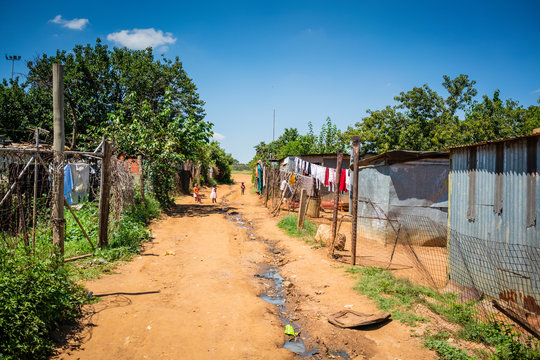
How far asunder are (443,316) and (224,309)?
3.52m

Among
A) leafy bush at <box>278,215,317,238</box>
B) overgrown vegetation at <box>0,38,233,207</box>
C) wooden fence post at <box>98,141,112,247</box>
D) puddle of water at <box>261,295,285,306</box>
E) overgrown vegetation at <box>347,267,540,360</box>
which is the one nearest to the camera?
overgrown vegetation at <box>347,267,540,360</box>

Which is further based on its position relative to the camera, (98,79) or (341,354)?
(98,79)

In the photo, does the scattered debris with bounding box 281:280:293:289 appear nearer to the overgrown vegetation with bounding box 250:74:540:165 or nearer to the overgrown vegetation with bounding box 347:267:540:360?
the overgrown vegetation with bounding box 347:267:540:360

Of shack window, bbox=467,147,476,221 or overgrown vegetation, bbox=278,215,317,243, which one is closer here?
shack window, bbox=467,147,476,221

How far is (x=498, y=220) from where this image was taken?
563cm

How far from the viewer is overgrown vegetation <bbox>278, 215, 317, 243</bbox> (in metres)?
10.7

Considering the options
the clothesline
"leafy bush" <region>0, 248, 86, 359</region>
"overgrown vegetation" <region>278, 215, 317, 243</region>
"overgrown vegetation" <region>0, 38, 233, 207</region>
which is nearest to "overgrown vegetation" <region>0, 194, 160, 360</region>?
"leafy bush" <region>0, 248, 86, 359</region>

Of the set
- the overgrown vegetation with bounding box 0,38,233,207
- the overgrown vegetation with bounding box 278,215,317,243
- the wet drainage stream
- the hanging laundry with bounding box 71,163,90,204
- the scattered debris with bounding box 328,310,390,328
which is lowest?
the wet drainage stream

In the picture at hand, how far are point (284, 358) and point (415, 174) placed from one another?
8.36m

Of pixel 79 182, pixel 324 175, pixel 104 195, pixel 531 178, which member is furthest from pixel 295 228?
pixel 531 178

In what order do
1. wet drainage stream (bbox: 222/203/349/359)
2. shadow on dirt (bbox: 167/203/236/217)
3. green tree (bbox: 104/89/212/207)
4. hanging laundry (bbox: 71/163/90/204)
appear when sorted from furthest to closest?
shadow on dirt (bbox: 167/203/236/217) → green tree (bbox: 104/89/212/207) → hanging laundry (bbox: 71/163/90/204) → wet drainage stream (bbox: 222/203/349/359)

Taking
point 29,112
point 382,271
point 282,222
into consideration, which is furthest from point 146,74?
point 382,271

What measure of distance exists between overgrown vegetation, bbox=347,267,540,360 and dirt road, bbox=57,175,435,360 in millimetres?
241

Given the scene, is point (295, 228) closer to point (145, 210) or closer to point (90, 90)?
point (145, 210)
